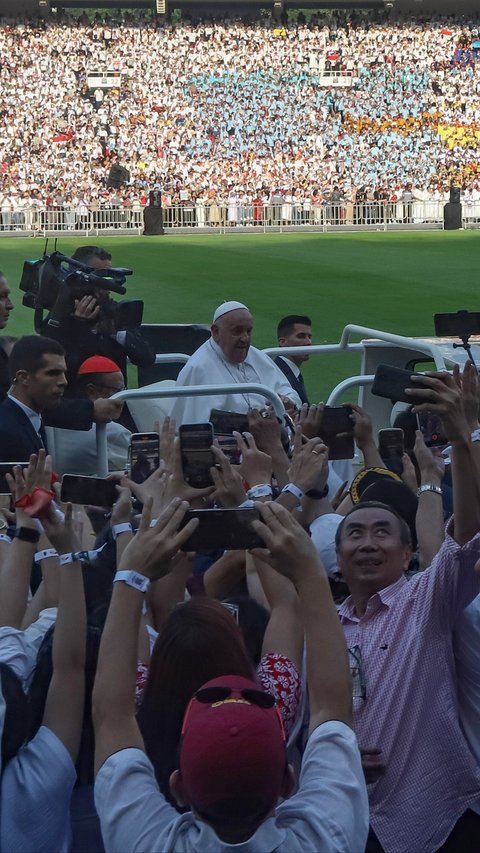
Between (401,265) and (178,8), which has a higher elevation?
(178,8)

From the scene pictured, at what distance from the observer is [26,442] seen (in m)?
5.22

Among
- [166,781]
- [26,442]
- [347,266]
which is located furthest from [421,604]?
[347,266]

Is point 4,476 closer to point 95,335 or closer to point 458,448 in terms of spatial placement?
point 458,448

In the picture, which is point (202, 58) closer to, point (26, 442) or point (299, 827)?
point (26, 442)

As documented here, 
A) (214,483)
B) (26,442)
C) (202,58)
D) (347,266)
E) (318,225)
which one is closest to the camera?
(214,483)

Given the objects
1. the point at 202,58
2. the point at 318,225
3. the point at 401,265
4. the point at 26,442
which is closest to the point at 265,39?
the point at 202,58

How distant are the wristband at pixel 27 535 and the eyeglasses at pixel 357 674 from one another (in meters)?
0.84

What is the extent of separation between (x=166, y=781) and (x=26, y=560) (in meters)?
0.91

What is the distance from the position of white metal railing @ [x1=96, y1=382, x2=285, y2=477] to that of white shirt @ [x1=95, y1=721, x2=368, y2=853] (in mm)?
3528

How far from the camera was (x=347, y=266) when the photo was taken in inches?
914

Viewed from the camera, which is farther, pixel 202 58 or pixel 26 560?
pixel 202 58

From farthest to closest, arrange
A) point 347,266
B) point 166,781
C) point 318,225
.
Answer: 1. point 318,225
2. point 347,266
3. point 166,781

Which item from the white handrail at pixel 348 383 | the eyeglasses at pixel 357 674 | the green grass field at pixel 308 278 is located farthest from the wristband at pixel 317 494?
the green grass field at pixel 308 278

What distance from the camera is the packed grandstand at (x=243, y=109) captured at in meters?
36.9
